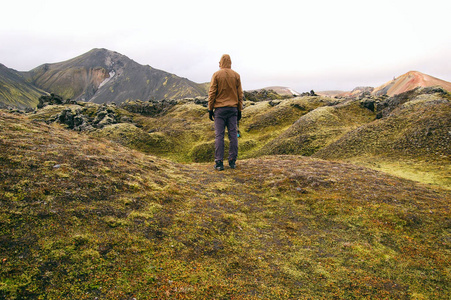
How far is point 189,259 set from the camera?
6.20 meters

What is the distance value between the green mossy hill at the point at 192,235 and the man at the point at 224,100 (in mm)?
4582

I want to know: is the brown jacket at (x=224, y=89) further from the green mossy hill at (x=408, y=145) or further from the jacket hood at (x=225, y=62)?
the green mossy hill at (x=408, y=145)

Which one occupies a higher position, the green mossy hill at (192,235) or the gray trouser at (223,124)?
the gray trouser at (223,124)

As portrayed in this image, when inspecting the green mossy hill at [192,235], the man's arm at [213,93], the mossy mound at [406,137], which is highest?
the man's arm at [213,93]

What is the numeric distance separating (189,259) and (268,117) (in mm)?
51867

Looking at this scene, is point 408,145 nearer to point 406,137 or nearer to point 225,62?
point 406,137

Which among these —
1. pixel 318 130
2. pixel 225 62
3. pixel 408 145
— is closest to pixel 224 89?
pixel 225 62

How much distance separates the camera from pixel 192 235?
7.31 metres

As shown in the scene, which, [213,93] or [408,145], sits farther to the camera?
[408,145]

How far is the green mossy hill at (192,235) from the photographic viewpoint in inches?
198

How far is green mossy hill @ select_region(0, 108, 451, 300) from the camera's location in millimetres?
5027

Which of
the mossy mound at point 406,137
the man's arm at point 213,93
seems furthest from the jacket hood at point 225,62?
the mossy mound at point 406,137

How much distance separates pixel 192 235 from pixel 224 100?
10.3m

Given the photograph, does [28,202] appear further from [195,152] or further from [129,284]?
[195,152]
